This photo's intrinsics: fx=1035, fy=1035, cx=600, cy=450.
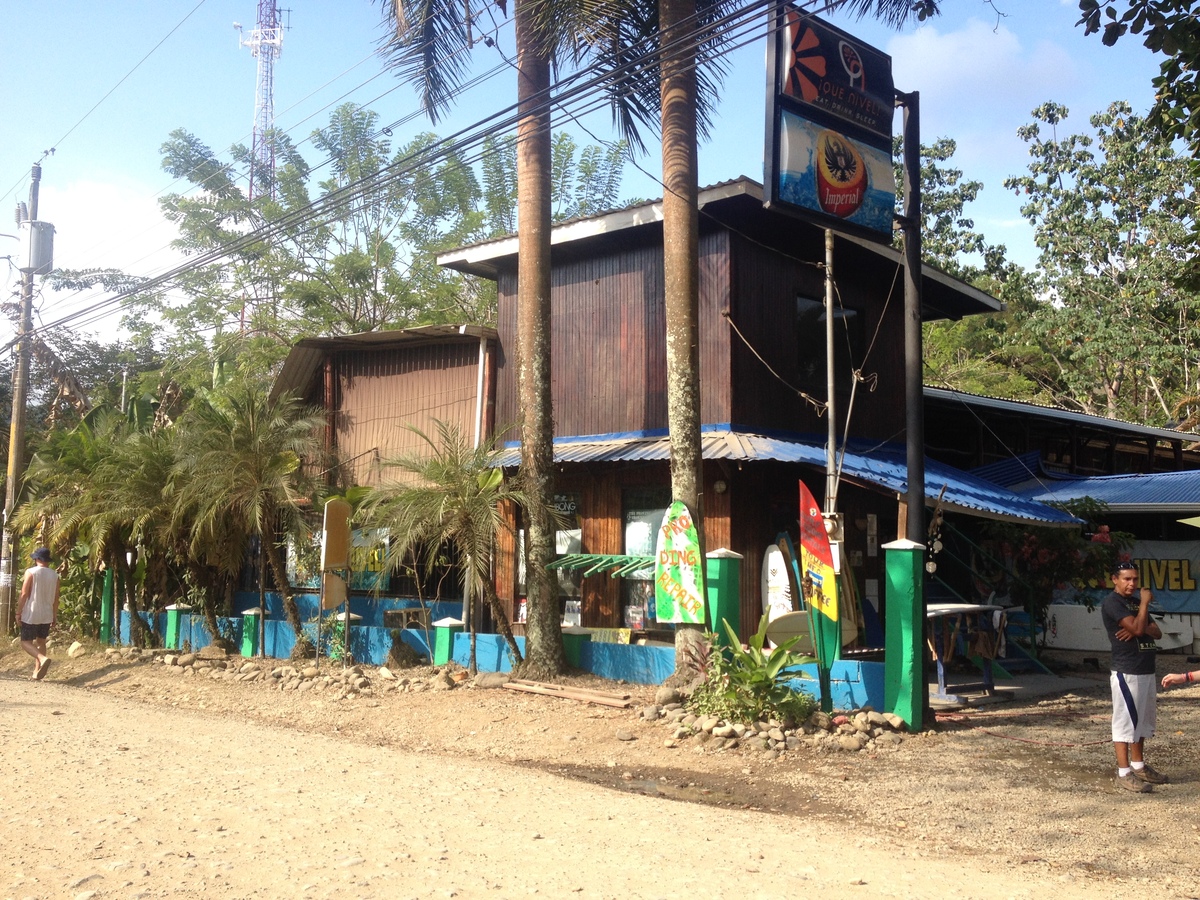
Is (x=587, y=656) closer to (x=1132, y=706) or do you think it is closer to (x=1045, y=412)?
(x=1132, y=706)

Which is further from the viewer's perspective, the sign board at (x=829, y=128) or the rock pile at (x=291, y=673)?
the rock pile at (x=291, y=673)

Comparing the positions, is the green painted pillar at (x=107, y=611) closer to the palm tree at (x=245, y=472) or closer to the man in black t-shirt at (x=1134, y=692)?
the palm tree at (x=245, y=472)

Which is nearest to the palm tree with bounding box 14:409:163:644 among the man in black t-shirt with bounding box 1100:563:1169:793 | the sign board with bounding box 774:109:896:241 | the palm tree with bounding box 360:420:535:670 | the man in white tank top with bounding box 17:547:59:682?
the man in white tank top with bounding box 17:547:59:682

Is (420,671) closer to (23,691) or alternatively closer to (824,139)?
(23,691)

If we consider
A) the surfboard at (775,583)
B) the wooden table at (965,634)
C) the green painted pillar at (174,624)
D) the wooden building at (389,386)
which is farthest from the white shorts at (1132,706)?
the green painted pillar at (174,624)

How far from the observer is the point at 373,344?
56.9ft

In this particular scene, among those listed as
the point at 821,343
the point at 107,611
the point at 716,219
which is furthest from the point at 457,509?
the point at 107,611

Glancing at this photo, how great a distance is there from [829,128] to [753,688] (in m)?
5.40

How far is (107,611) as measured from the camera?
60.2 feet

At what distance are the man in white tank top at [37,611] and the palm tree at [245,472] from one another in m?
2.01

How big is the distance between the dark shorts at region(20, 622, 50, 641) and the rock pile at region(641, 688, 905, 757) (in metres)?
9.66

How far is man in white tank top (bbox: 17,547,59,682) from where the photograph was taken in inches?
565

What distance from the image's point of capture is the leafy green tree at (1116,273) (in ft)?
90.1

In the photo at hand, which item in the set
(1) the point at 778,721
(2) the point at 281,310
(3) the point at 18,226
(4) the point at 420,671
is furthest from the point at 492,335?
(2) the point at 281,310
